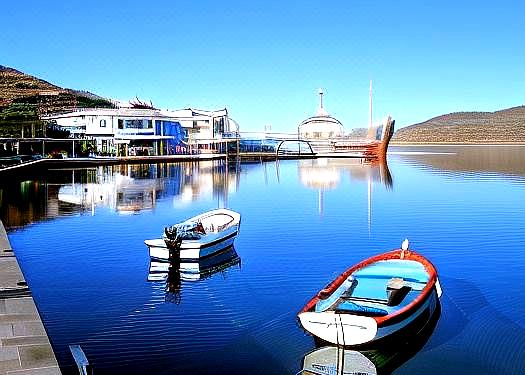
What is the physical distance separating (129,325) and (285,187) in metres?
41.0

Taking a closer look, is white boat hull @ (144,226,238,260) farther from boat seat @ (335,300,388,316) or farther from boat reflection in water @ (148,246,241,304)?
boat seat @ (335,300,388,316)

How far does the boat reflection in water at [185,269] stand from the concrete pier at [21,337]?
4742 mm

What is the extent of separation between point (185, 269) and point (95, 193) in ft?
89.4

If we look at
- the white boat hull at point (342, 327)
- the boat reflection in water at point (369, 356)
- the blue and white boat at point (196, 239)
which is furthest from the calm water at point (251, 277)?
the white boat hull at point (342, 327)

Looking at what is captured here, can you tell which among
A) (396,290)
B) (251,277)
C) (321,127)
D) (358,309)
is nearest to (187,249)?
(251,277)

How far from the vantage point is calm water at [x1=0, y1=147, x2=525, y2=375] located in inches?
493

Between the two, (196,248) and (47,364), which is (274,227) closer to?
(196,248)

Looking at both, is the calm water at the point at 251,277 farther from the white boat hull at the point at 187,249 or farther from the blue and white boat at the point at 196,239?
the blue and white boat at the point at 196,239

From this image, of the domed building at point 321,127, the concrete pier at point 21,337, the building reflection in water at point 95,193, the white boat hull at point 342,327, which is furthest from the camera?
the domed building at point 321,127

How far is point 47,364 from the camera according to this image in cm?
936

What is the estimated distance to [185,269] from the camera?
2005 cm

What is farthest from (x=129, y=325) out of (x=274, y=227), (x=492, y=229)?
(x=492, y=229)

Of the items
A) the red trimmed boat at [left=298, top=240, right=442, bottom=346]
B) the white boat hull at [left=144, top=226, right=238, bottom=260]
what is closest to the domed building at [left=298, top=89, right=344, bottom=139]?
the white boat hull at [left=144, top=226, right=238, bottom=260]

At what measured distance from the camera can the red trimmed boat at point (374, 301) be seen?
1155 cm
